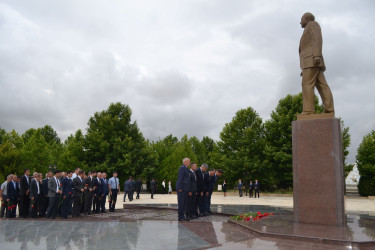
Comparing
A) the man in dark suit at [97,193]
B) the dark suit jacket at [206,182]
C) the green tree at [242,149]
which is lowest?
the man in dark suit at [97,193]

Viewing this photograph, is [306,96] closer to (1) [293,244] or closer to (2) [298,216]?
(2) [298,216]

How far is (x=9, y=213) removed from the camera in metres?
11.8

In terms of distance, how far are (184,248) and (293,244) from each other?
2190 millimetres

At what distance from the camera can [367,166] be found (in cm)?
3241

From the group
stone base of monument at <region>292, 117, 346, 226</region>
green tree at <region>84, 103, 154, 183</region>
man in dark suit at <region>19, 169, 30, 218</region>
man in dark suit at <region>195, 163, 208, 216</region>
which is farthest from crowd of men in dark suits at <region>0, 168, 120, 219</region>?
green tree at <region>84, 103, 154, 183</region>

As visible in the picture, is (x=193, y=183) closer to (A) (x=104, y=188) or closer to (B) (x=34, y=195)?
(A) (x=104, y=188)

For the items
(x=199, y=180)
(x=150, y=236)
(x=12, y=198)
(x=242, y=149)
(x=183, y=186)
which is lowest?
(x=150, y=236)

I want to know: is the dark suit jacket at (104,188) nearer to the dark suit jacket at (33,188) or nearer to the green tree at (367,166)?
the dark suit jacket at (33,188)

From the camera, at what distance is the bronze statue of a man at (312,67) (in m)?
9.51

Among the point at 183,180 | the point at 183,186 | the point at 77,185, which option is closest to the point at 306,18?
the point at 183,180

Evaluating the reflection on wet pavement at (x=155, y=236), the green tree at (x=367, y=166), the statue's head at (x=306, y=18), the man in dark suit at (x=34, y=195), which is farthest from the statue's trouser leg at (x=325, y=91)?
the green tree at (x=367, y=166)

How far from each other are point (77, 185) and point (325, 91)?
31.2 feet

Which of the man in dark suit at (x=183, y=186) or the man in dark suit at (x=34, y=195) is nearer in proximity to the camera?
the man in dark suit at (x=183, y=186)

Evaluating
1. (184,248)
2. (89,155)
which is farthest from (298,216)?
(89,155)
